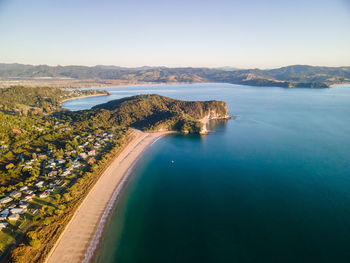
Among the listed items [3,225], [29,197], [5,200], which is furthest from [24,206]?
[5,200]

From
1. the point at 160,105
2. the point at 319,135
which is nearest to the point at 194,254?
the point at 319,135

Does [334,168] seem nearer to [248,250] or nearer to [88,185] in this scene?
[248,250]

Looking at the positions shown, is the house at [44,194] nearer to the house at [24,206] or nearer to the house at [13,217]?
the house at [24,206]

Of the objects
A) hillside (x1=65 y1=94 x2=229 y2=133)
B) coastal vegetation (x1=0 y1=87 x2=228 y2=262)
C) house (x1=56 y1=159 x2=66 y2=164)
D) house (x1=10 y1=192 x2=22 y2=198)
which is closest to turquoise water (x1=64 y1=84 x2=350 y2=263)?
coastal vegetation (x1=0 y1=87 x2=228 y2=262)

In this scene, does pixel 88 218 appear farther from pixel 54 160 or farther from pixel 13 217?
pixel 54 160

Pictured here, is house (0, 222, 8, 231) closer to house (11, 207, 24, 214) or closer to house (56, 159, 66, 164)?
house (11, 207, 24, 214)

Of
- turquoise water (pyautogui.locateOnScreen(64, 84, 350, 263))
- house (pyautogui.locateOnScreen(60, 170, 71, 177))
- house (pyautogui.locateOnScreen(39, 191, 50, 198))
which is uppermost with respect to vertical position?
house (pyautogui.locateOnScreen(60, 170, 71, 177))
